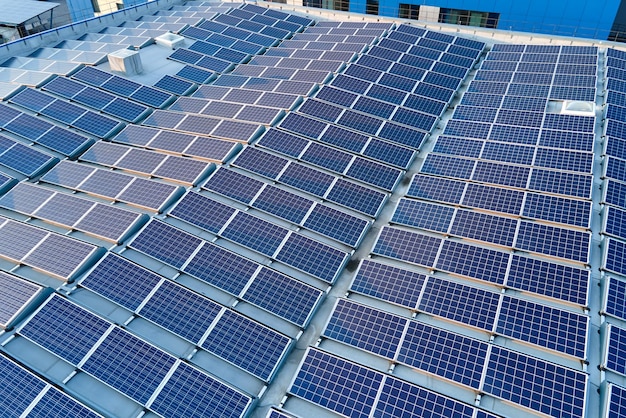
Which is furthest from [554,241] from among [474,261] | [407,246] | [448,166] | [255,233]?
[255,233]

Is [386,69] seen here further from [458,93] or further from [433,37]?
[433,37]

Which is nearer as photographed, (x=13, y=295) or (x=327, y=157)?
(x=13, y=295)

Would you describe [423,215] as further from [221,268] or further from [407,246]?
[221,268]

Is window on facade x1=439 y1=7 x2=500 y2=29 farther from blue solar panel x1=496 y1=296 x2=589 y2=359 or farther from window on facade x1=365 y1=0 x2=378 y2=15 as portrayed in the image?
blue solar panel x1=496 y1=296 x2=589 y2=359

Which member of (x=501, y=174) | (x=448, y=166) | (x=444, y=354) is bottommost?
(x=444, y=354)

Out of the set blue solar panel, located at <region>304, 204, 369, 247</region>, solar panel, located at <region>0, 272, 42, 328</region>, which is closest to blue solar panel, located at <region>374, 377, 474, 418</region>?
blue solar panel, located at <region>304, 204, 369, 247</region>

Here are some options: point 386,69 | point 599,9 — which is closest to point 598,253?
point 386,69
